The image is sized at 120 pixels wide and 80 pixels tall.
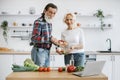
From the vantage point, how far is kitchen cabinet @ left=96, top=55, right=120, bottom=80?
→ 5449 mm

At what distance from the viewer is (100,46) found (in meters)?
6.03

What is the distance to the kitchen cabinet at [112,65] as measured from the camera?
5.45 metres

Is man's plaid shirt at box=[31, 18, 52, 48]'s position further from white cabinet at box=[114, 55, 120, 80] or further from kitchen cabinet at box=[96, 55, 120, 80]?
white cabinet at box=[114, 55, 120, 80]

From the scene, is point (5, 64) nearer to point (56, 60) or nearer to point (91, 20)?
point (56, 60)

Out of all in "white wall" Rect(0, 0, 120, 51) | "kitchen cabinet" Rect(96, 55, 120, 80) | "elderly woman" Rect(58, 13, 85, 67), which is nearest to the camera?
"elderly woman" Rect(58, 13, 85, 67)

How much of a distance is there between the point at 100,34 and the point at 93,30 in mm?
193

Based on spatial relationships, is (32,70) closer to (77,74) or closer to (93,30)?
(77,74)

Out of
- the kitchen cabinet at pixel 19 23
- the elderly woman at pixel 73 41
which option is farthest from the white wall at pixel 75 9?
the elderly woman at pixel 73 41

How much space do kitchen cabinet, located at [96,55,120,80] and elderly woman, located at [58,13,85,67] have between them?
1885 millimetres

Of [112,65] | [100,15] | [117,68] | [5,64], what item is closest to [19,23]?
[5,64]

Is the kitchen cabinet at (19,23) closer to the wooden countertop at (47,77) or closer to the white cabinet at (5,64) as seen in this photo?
the white cabinet at (5,64)

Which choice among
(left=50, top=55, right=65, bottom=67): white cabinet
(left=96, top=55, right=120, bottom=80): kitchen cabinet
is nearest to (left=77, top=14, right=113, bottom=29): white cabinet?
(left=96, top=55, right=120, bottom=80): kitchen cabinet

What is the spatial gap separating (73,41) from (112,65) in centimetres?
217

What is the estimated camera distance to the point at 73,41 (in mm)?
3604
